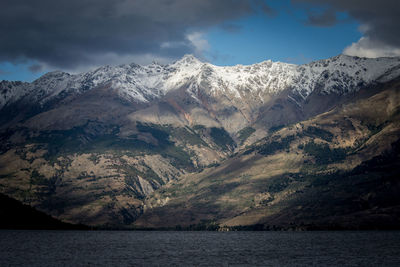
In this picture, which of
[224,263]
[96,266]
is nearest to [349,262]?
[224,263]

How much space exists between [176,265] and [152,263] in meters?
11.4

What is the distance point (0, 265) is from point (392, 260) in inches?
6155

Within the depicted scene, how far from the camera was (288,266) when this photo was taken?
184250 millimetres

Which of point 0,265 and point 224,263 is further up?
point 0,265

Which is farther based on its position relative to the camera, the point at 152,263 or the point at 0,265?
the point at 152,263

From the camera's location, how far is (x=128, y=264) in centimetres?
18750

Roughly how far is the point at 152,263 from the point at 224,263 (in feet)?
96.0

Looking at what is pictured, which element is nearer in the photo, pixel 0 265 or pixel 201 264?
pixel 0 265

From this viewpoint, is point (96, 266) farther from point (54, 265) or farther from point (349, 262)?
point (349, 262)

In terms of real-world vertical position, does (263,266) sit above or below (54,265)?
below

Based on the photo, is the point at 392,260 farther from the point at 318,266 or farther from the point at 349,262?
the point at 318,266

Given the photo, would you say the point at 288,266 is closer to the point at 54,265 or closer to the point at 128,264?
the point at 128,264

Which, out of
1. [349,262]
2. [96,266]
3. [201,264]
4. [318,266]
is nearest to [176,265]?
[201,264]

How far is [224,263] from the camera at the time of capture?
19475 cm
